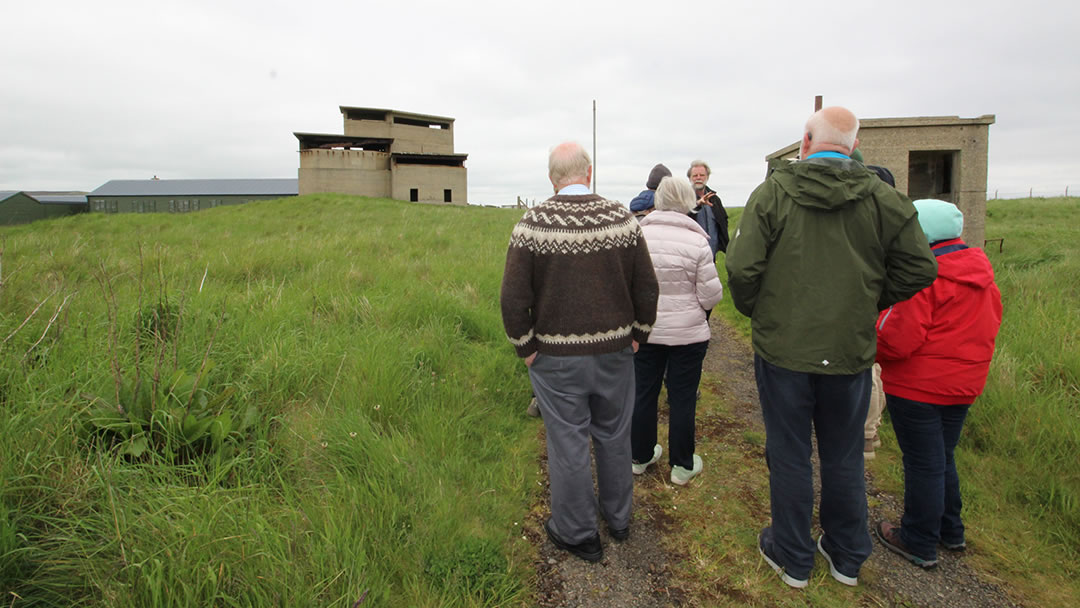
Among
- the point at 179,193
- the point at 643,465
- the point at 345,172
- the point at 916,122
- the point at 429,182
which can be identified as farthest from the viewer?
the point at 179,193

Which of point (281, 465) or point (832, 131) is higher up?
point (832, 131)

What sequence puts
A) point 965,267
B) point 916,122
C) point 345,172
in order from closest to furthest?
1. point 965,267
2. point 916,122
3. point 345,172

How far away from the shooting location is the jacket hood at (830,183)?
2.10m

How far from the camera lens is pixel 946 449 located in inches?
103

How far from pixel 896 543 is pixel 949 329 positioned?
3.87 feet

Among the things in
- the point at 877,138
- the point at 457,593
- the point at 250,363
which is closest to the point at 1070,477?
the point at 457,593

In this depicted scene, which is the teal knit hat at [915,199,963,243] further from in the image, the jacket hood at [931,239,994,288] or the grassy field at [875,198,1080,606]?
the grassy field at [875,198,1080,606]

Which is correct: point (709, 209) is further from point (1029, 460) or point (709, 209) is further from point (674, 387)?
point (1029, 460)

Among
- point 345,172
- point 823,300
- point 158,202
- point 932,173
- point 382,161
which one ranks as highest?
point 382,161

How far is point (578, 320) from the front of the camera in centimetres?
243

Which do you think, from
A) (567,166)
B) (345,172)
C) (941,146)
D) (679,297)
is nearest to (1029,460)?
(679,297)

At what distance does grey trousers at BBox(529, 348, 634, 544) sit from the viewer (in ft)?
8.21

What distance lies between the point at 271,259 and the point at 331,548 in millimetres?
6709

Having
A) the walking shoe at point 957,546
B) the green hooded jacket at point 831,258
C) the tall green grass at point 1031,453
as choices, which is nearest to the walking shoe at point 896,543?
the walking shoe at point 957,546
